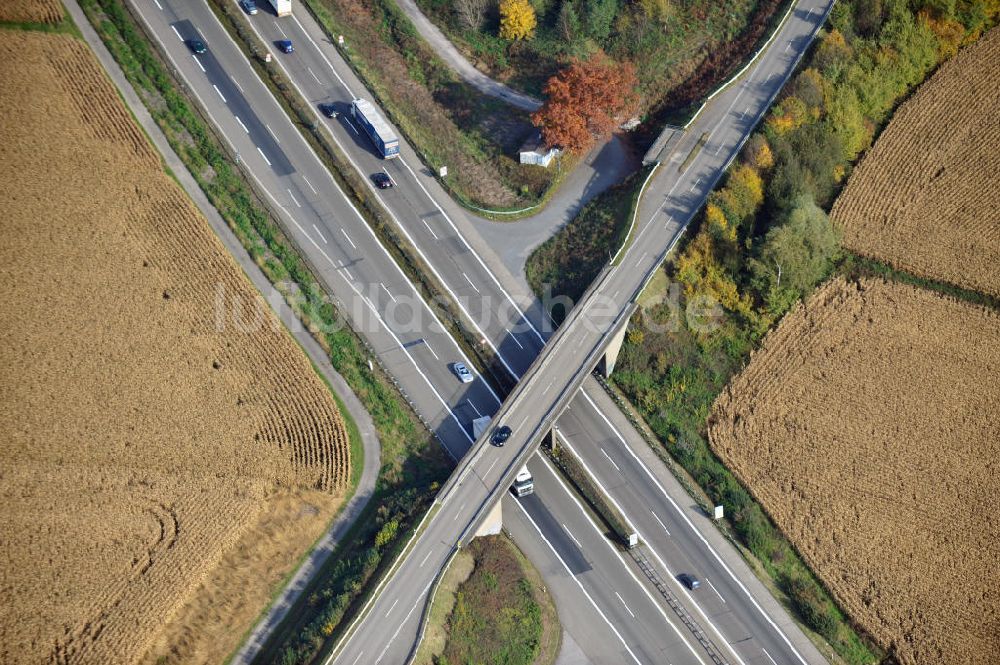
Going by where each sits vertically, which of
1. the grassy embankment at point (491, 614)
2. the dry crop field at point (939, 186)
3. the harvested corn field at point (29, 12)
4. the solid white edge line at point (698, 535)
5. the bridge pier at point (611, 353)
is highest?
the dry crop field at point (939, 186)

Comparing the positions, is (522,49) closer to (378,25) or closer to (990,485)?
(378,25)

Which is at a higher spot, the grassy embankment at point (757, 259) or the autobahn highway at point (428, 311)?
the grassy embankment at point (757, 259)

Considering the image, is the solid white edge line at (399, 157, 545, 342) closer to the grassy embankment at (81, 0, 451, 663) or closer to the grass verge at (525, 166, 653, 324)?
the grass verge at (525, 166, 653, 324)

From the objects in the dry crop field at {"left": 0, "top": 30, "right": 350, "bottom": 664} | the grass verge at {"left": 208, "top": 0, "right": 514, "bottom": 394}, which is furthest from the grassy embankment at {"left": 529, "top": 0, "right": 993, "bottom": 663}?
the dry crop field at {"left": 0, "top": 30, "right": 350, "bottom": 664}

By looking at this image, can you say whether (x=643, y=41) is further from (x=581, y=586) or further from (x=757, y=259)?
(x=581, y=586)

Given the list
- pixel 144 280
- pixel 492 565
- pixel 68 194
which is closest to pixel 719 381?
pixel 492 565

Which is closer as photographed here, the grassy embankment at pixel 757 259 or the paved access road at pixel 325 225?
the grassy embankment at pixel 757 259

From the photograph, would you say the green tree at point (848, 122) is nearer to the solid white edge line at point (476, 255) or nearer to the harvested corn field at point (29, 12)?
the solid white edge line at point (476, 255)

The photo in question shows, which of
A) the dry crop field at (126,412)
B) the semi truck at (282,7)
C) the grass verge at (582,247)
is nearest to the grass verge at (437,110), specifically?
the semi truck at (282,7)
